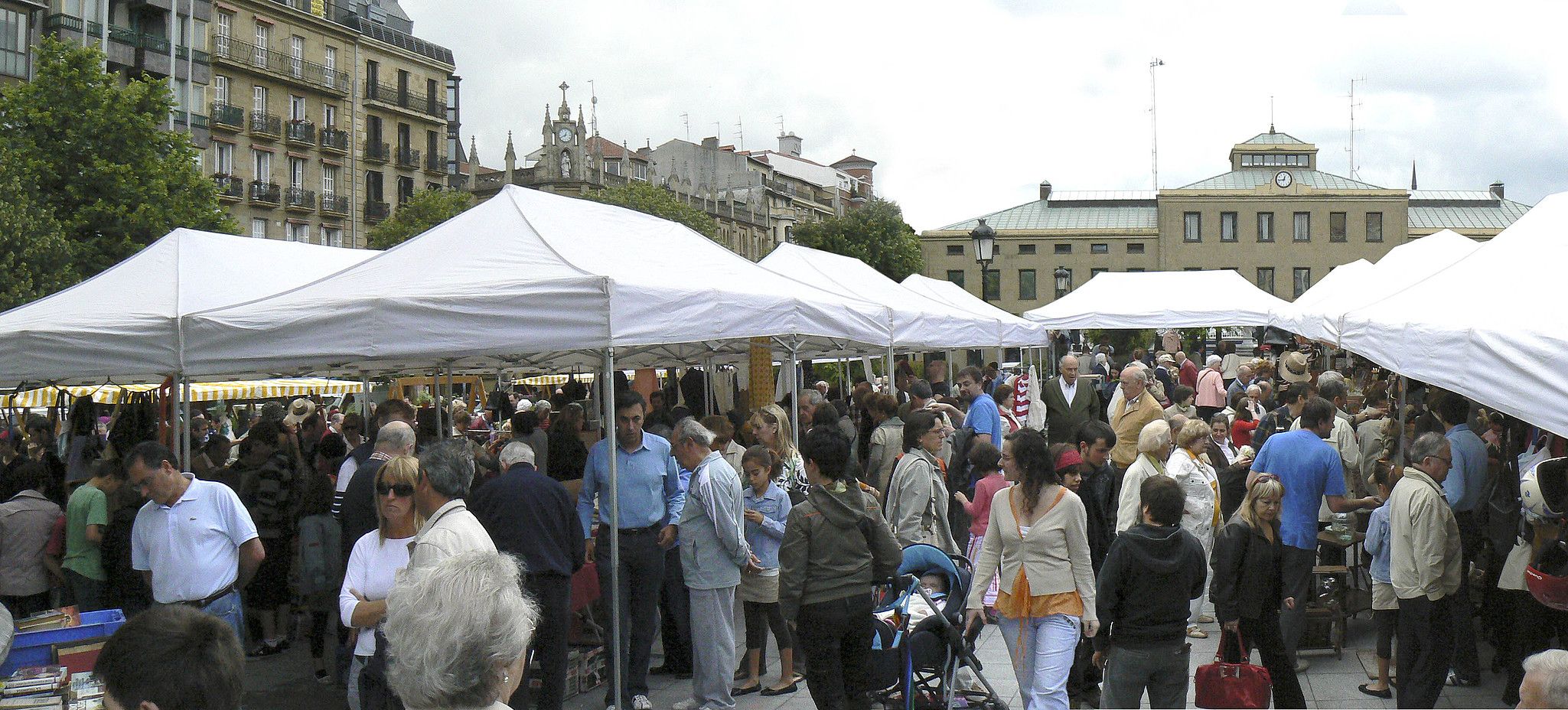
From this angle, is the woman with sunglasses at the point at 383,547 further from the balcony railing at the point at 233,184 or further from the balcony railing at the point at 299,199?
the balcony railing at the point at 299,199

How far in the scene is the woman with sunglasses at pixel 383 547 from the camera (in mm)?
4871

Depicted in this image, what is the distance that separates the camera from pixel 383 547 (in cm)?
494

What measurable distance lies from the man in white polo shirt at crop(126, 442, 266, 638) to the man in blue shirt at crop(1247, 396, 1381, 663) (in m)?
5.58

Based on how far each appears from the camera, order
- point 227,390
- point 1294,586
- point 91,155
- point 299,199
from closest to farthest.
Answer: point 1294,586 < point 227,390 < point 91,155 < point 299,199

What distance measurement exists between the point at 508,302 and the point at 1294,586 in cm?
486

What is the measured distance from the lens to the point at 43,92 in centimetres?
2894

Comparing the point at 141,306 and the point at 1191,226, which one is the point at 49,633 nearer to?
the point at 141,306

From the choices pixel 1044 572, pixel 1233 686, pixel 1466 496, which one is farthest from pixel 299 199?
pixel 1233 686

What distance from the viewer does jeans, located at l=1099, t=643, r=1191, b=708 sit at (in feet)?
17.4

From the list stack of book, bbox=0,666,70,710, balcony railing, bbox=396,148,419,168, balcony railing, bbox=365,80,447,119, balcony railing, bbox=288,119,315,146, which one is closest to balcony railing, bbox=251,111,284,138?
balcony railing, bbox=288,119,315,146

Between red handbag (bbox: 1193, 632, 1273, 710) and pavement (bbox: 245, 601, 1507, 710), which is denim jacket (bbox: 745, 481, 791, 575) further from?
red handbag (bbox: 1193, 632, 1273, 710)

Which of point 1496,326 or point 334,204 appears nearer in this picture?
point 1496,326

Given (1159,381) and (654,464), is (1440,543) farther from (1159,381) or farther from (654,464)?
(1159,381)

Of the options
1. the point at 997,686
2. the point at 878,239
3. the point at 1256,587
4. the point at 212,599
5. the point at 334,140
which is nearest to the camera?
the point at 212,599
